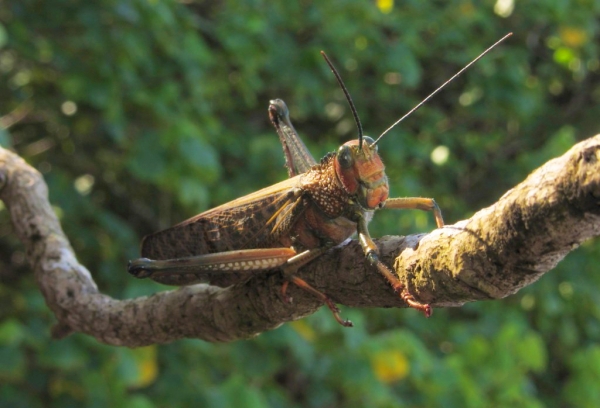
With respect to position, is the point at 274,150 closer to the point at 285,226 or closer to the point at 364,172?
the point at 285,226

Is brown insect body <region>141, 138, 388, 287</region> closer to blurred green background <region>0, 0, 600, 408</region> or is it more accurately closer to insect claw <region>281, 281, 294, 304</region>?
insect claw <region>281, 281, 294, 304</region>

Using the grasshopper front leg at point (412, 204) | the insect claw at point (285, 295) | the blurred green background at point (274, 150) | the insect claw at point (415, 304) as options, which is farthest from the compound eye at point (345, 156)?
the blurred green background at point (274, 150)

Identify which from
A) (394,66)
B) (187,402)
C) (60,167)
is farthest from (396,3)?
(187,402)

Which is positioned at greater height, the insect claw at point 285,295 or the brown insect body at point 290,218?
the brown insect body at point 290,218

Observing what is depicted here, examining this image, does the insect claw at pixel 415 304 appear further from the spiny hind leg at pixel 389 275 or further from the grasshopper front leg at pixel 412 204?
the grasshopper front leg at pixel 412 204

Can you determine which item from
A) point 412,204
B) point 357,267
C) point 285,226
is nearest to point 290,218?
point 285,226

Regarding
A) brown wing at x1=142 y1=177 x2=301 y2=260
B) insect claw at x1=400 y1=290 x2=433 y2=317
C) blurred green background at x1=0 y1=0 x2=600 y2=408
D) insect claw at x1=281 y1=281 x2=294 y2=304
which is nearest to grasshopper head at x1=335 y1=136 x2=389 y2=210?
brown wing at x1=142 y1=177 x2=301 y2=260

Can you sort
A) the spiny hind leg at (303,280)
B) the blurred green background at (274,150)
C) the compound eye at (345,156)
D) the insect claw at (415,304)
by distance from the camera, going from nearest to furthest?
the insect claw at (415,304), the spiny hind leg at (303,280), the compound eye at (345,156), the blurred green background at (274,150)
